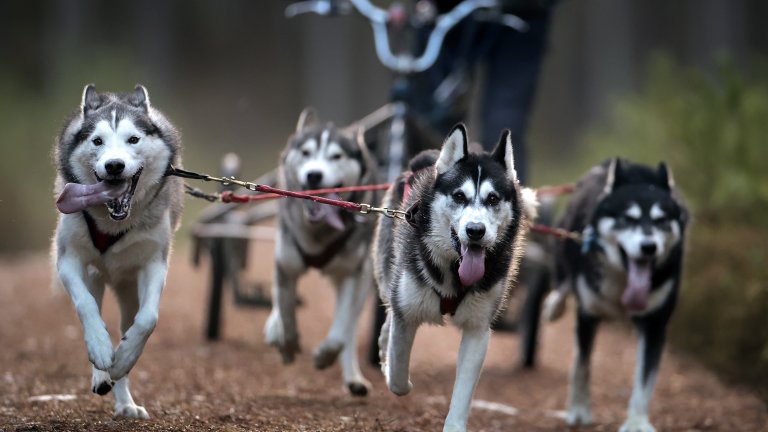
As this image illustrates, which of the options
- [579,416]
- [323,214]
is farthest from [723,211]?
[323,214]

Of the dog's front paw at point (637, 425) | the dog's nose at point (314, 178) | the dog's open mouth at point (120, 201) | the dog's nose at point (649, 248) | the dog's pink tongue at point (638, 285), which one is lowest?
the dog's front paw at point (637, 425)

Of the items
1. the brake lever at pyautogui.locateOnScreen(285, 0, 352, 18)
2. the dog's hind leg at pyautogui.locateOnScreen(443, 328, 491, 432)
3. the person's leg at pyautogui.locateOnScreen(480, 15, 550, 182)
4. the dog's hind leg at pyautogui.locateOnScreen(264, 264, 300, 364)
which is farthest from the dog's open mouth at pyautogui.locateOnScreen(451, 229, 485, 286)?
the brake lever at pyautogui.locateOnScreen(285, 0, 352, 18)

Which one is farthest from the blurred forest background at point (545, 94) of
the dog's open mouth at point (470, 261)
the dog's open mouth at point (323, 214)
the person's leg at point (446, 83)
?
the person's leg at point (446, 83)

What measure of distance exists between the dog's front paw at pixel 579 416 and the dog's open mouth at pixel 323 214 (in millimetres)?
1572

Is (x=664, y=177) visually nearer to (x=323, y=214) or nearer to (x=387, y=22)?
(x=323, y=214)

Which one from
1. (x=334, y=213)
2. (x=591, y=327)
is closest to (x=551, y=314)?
(x=591, y=327)

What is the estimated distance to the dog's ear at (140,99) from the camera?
4.20m

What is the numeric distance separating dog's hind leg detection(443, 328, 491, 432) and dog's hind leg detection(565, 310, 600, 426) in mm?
1604

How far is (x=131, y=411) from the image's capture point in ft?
13.9

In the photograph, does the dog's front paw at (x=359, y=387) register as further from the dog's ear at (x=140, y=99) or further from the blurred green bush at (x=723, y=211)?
the blurred green bush at (x=723, y=211)

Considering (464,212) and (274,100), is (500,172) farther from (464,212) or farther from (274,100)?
(274,100)

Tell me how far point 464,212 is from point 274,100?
25411 mm

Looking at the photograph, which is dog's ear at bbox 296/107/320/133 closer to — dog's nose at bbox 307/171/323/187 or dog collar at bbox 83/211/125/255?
dog's nose at bbox 307/171/323/187

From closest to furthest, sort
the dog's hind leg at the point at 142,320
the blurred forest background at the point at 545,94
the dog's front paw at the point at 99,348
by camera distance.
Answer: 1. the dog's front paw at the point at 99,348
2. the dog's hind leg at the point at 142,320
3. the blurred forest background at the point at 545,94
